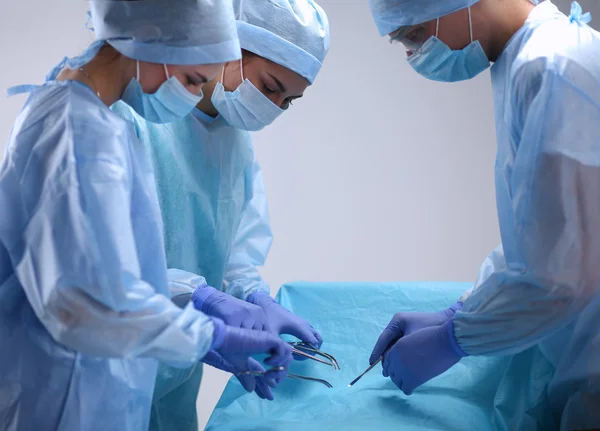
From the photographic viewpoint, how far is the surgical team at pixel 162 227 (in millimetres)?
949

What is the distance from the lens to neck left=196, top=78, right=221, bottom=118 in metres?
1.55

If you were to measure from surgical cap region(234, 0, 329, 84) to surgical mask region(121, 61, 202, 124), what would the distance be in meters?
0.39

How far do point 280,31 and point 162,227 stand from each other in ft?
2.04

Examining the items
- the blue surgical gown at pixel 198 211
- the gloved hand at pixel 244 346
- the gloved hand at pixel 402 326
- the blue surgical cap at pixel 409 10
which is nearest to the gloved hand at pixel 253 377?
the gloved hand at pixel 244 346

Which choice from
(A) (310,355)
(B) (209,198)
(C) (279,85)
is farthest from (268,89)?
(A) (310,355)

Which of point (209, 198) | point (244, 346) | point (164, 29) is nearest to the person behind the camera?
point (164, 29)

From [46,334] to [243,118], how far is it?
2.54ft

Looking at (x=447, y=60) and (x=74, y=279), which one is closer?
(x=74, y=279)

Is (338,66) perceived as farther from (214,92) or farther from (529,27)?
(529,27)

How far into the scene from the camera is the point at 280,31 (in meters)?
1.55

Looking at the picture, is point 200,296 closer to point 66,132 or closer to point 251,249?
point 251,249

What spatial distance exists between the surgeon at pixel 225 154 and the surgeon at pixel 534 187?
0.26 metres

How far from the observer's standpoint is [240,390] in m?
1.46

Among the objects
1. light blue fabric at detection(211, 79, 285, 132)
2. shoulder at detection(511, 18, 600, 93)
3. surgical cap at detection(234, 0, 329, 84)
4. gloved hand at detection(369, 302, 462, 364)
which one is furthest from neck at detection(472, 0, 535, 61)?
gloved hand at detection(369, 302, 462, 364)
